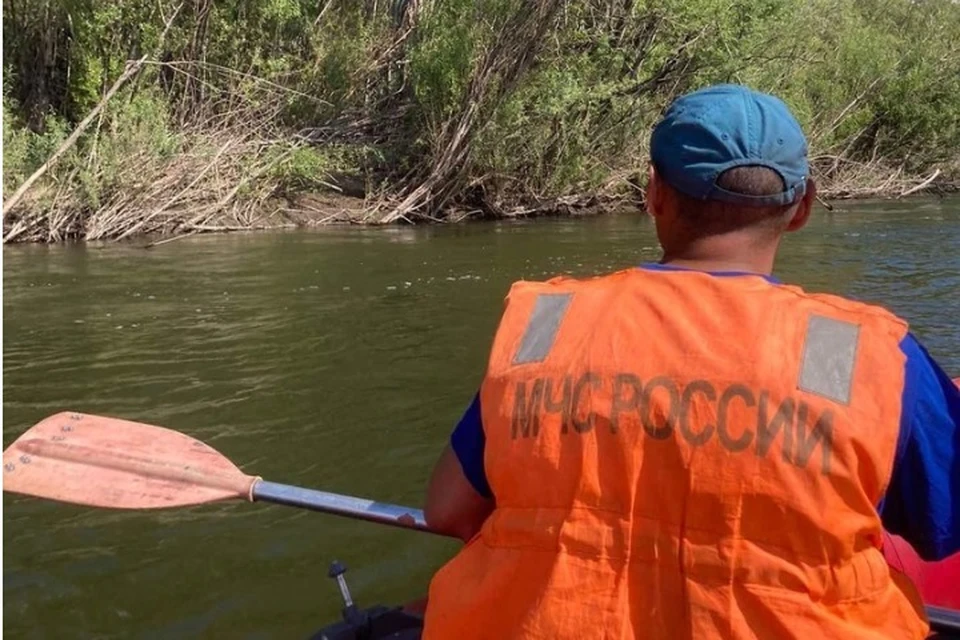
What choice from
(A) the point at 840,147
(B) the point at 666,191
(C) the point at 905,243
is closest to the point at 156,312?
(B) the point at 666,191

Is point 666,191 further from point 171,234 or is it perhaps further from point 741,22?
point 741,22

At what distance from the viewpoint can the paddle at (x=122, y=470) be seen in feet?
9.68

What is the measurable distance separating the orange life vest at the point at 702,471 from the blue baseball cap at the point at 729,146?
0.15 m

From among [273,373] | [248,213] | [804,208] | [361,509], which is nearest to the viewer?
[804,208]

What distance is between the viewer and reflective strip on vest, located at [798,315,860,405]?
4.60ft

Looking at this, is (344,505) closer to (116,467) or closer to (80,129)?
(116,467)

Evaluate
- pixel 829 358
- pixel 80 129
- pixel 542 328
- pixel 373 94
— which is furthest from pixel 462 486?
pixel 373 94

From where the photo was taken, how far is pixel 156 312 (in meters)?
8.34

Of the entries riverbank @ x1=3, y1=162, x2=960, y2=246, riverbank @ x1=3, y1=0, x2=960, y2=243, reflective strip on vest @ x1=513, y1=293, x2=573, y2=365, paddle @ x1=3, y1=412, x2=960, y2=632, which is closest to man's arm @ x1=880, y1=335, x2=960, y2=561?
reflective strip on vest @ x1=513, y1=293, x2=573, y2=365

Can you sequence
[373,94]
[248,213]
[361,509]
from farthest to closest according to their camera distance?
[373,94]
[248,213]
[361,509]

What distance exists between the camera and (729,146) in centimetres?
154

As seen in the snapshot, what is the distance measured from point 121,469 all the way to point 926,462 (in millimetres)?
2311

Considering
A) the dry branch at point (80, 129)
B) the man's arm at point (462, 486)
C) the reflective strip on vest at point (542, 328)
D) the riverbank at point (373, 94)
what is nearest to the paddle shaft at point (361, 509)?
the man's arm at point (462, 486)

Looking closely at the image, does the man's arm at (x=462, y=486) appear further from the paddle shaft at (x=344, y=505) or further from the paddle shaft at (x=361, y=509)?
the paddle shaft at (x=344, y=505)
